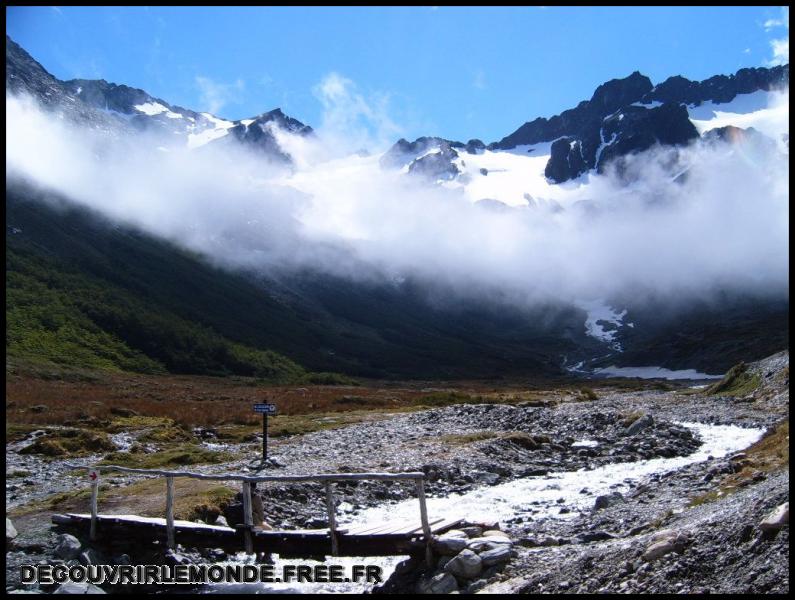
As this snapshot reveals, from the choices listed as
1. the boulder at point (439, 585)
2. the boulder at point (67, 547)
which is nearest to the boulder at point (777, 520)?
the boulder at point (439, 585)

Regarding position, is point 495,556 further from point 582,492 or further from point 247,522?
point 582,492

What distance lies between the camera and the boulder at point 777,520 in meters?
13.1

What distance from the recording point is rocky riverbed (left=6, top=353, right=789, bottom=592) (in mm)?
14203

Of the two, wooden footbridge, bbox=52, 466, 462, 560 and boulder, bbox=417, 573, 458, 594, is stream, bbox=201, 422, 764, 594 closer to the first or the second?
wooden footbridge, bbox=52, 466, 462, 560

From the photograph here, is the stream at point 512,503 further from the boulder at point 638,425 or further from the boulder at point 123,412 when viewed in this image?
the boulder at point 123,412

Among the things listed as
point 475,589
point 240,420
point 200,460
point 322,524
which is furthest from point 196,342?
point 475,589

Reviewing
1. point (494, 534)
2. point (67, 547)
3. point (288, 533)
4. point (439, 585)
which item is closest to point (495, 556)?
A: point (439, 585)

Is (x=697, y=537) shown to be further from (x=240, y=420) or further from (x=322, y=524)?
(x=240, y=420)

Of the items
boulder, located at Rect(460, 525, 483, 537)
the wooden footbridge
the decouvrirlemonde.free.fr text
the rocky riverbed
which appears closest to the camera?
the rocky riverbed

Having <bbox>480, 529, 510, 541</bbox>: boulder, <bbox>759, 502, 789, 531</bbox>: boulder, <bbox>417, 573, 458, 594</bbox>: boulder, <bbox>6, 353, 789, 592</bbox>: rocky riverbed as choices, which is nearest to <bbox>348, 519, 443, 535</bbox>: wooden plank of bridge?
<bbox>6, 353, 789, 592</bbox>: rocky riverbed

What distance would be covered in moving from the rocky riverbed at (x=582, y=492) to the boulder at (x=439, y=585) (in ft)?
0.47

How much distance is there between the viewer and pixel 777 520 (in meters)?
13.2

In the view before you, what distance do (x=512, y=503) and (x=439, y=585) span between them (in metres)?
13.2

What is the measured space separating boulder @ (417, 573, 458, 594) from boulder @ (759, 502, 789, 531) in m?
7.16
